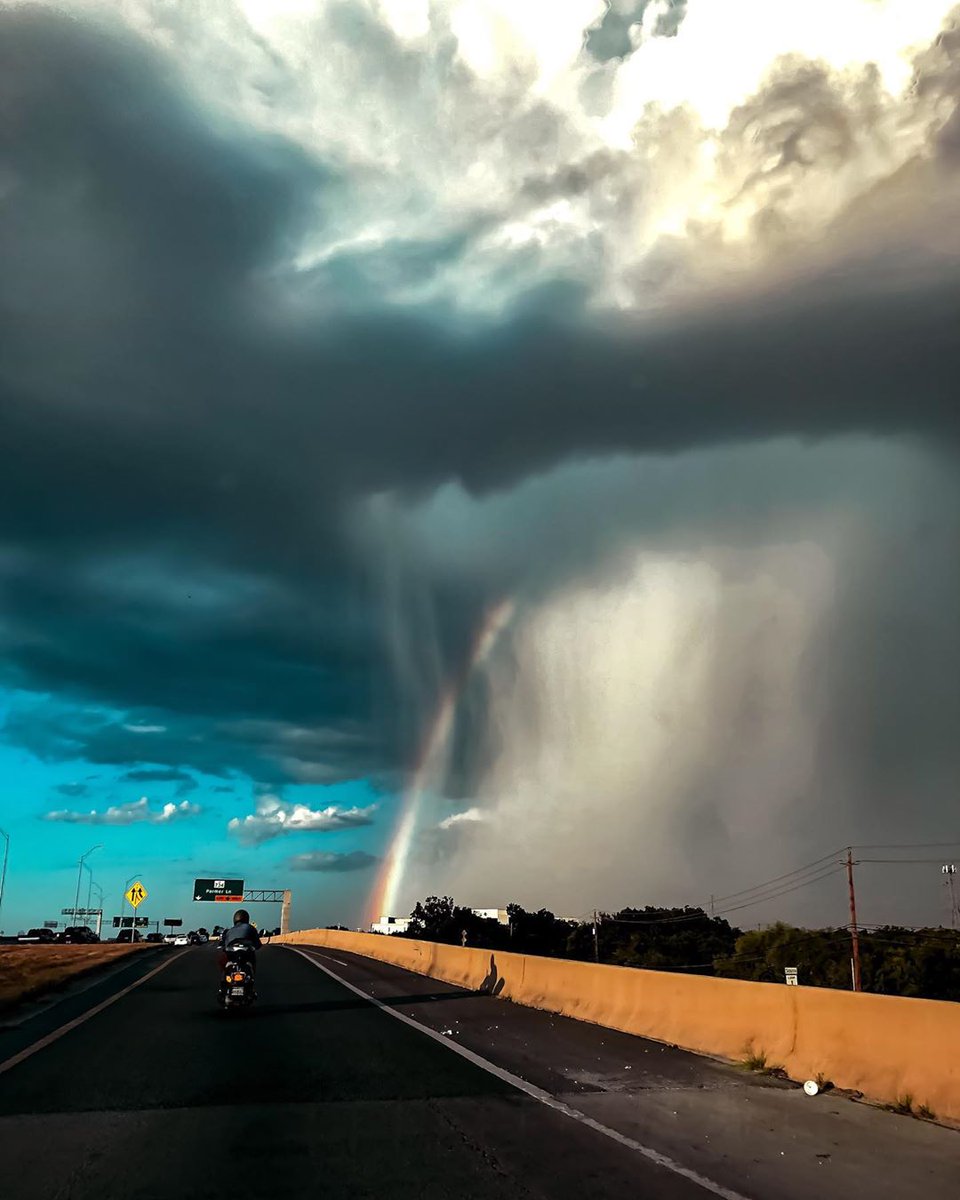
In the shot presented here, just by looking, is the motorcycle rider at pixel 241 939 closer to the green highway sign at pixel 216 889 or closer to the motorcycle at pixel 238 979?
the motorcycle at pixel 238 979

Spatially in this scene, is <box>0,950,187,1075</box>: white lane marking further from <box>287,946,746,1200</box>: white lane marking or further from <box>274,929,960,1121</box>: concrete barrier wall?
<box>274,929,960,1121</box>: concrete barrier wall

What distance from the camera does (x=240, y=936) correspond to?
18.3m

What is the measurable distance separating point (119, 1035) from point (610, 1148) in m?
9.48

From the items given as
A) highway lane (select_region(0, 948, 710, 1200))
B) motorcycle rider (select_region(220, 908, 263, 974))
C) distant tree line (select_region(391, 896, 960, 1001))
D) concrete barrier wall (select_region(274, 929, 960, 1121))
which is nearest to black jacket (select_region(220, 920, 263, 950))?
motorcycle rider (select_region(220, 908, 263, 974))

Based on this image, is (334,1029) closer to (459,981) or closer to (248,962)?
(248,962)

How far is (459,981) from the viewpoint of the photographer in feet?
86.0

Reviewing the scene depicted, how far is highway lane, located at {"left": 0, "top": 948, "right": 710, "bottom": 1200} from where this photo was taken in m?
6.91

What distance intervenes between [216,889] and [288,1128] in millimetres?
136268

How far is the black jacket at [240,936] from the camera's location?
1827 centimetres

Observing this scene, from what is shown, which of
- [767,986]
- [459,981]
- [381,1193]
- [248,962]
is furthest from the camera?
[459,981]

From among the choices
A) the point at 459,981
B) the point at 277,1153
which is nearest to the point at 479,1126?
the point at 277,1153

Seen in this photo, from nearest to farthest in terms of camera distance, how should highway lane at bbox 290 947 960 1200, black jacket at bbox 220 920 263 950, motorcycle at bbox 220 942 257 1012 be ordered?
1. highway lane at bbox 290 947 960 1200
2. motorcycle at bbox 220 942 257 1012
3. black jacket at bbox 220 920 263 950

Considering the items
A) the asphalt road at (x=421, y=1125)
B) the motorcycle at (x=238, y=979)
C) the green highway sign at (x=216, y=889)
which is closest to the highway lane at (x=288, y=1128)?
the asphalt road at (x=421, y=1125)

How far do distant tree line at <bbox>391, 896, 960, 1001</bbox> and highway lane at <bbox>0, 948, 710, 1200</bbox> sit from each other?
114 ft
